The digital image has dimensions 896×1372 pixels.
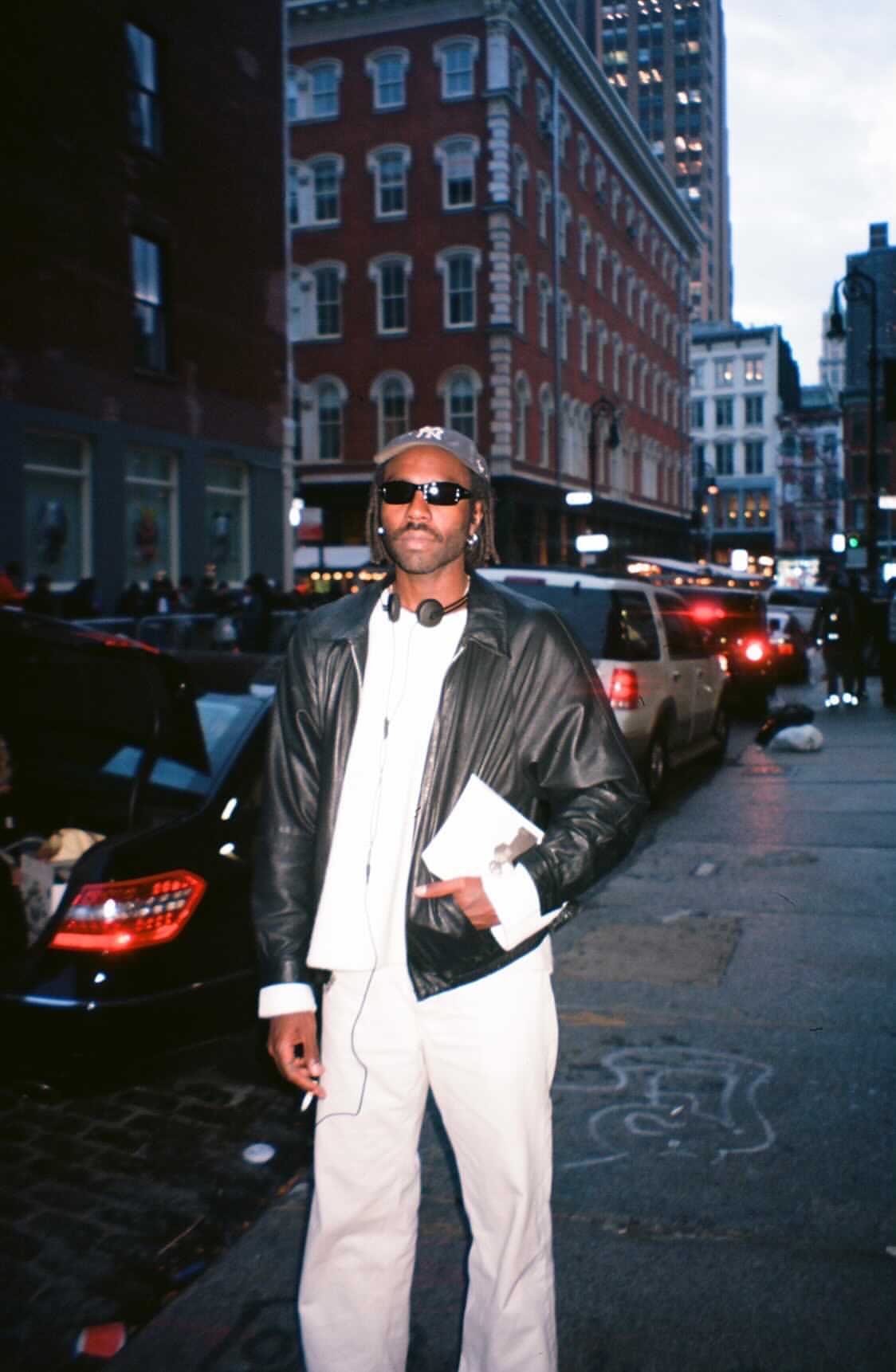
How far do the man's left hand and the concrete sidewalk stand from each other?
1274mm

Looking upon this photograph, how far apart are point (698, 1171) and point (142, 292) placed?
1939cm

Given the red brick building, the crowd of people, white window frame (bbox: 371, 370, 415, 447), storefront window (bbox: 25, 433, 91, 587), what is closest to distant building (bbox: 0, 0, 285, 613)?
storefront window (bbox: 25, 433, 91, 587)

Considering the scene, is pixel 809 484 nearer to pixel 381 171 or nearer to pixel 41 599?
pixel 381 171

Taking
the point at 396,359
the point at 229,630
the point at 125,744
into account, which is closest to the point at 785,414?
the point at 396,359

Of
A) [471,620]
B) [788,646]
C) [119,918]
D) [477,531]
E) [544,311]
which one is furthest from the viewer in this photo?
[544,311]

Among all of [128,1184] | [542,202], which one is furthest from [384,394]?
[128,1184]

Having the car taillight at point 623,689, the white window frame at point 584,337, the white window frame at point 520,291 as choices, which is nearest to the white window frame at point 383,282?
the white window frame at point 520,291

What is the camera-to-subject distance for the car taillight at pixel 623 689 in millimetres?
10750

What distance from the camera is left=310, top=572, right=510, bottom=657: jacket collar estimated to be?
2.53 m

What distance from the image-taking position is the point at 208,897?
4.33 metres

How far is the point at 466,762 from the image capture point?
97.4 inches

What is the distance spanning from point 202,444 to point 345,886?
20.7 meters

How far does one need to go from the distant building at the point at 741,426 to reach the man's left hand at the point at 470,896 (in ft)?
310

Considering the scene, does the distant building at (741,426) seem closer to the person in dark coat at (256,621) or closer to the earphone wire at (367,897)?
the person in dark coat at (256,621)
